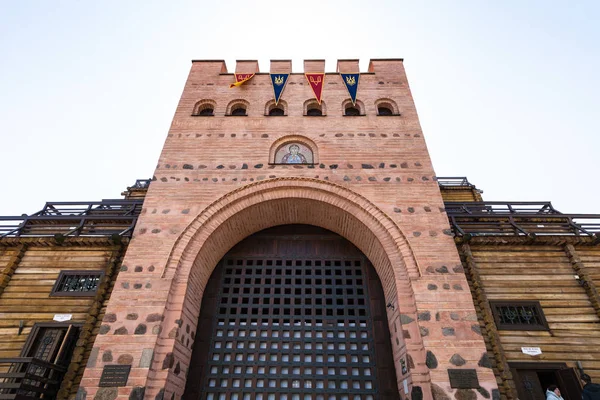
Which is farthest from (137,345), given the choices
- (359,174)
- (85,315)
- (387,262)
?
(359,174)

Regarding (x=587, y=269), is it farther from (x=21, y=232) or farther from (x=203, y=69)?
(x=21, y=232)

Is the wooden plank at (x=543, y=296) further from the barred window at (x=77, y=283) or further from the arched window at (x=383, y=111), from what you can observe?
the barred window at (x=77, y=283)

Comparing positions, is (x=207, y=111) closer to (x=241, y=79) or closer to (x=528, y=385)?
(x=241, y=79)

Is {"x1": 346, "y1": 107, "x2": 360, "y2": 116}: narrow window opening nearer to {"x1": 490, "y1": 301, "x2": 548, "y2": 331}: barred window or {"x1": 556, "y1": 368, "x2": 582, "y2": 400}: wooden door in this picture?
{"x1": 490, "y1": 301, "x2": 548, "y2": 331}: barred window

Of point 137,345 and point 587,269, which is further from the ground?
point 587,269

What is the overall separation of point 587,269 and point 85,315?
34.7ft

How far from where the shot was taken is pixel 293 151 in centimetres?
823

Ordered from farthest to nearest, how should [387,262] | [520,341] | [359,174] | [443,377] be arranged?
[359,174] → [387,262] → [520,341] → [443,377]

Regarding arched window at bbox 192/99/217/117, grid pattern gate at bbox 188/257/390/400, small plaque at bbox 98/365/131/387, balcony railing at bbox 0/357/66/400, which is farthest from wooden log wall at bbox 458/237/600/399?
balcony railing at bbox 0/357/66/400

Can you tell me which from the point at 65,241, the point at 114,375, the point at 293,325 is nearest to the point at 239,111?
the point at 65,241

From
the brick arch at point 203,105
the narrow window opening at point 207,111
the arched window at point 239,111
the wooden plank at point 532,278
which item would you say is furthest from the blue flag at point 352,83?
the wooden plank at point 532,278

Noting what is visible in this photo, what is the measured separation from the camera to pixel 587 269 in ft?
22.9

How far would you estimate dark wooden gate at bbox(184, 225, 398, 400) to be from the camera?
6.07m

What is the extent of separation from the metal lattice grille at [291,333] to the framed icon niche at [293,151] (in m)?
2.44
